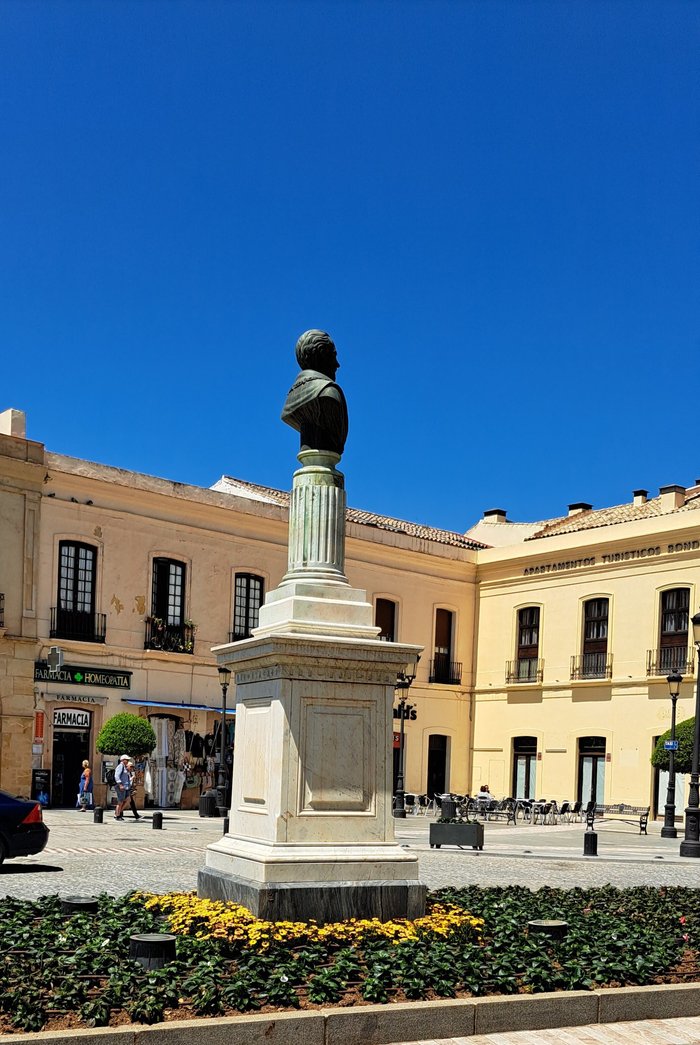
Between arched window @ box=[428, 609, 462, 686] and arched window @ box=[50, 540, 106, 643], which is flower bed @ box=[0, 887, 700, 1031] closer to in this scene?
arched window @ box=[50, 540, 106, 643]

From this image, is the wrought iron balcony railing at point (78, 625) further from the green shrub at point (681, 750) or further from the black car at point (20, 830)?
the black car at point (20, 830)

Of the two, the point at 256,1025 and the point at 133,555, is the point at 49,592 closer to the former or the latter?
the point at 133,555

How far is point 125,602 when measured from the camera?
101 feet

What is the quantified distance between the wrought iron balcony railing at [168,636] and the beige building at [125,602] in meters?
0.04

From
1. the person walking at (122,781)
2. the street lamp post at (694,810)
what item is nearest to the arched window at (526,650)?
the street lamp post at (694,810)

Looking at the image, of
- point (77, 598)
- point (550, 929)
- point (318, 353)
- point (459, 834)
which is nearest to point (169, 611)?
point (77, 598)

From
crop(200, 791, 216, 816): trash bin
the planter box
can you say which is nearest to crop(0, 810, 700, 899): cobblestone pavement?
the planter box

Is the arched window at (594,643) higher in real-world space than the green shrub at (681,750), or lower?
higher

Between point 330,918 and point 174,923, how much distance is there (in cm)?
102

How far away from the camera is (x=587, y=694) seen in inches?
1369

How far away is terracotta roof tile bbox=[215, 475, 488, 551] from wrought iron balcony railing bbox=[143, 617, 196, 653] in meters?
5.28

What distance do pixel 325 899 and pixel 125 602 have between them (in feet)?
77.6

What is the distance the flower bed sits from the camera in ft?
19.4

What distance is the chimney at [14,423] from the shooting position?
2944 centimetres
